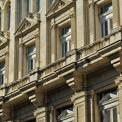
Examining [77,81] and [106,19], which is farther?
[106,19]

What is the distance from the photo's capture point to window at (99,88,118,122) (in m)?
32.3

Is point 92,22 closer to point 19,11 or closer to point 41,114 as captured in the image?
point 41,114

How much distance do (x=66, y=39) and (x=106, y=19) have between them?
3.84 meters

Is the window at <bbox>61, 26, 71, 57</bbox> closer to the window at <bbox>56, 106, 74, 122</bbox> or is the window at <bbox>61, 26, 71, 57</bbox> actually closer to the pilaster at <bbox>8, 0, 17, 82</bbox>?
the window at <bbox>56, 106, 74, 122</bbox>

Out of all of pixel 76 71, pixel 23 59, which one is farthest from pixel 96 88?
pixel 23 59

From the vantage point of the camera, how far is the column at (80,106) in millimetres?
33441

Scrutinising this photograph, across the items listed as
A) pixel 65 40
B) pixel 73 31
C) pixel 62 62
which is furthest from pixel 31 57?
pixel 62 62

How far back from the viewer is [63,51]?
38000mm

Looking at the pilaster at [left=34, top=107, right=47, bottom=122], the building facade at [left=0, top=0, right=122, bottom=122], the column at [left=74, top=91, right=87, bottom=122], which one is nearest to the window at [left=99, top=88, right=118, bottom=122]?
the building facade at [left=0, top=0, right=122, bottom=122]

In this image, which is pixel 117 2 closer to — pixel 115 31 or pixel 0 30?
pixel 115 31

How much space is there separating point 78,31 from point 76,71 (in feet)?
10.8

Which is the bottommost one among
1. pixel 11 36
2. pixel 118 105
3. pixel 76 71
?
pixel 118 105

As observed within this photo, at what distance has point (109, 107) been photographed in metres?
32.8

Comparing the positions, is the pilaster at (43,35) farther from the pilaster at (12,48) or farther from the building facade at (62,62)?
the pilaster at (12,48)
